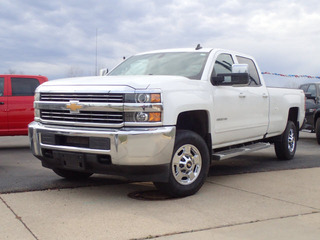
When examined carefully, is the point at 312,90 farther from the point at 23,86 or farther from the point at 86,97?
the point at 86,97

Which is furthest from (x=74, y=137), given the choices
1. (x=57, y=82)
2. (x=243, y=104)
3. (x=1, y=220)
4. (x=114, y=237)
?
(x=243, y=104)

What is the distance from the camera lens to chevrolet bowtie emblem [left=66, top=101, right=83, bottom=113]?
15.4ft

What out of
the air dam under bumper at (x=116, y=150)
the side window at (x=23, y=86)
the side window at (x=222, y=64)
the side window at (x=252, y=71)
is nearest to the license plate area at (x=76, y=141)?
the air dam under bumper at (x=116, y=150)

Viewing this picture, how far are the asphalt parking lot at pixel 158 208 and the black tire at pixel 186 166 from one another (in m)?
0.14

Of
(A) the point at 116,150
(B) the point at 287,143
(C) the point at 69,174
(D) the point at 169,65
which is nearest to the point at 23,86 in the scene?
(C) the point at 69,174

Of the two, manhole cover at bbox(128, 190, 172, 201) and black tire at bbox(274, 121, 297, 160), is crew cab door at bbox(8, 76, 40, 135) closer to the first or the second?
manhole cover at bbox(128, 190, 172, 201)

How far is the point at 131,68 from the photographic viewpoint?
6.32 m

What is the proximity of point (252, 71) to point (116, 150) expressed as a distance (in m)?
3.64

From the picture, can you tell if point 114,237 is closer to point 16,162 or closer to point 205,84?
point 205,84

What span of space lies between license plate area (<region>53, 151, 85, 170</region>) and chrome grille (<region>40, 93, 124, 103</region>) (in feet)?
2.14

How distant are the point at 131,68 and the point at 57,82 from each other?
1507mm

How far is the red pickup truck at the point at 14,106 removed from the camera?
9.30 metres

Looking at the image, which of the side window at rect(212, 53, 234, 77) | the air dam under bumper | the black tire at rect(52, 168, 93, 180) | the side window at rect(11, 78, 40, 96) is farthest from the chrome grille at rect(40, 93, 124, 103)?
the side window at rect(11, 78, 40, 96)

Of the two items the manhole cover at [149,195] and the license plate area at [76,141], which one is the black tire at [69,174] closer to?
the license plate area at [76,141]
